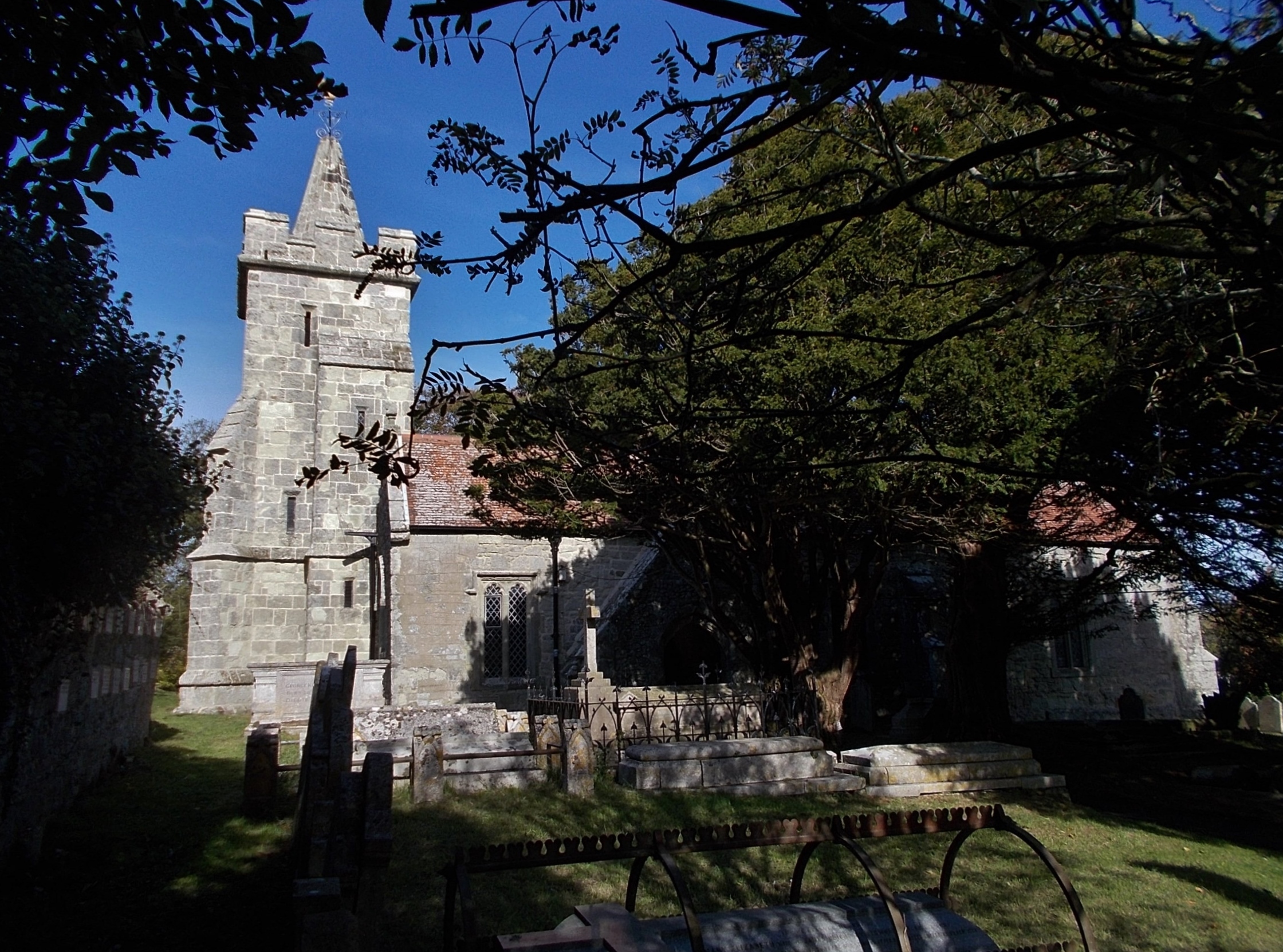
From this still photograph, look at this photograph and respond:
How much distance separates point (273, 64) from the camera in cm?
382

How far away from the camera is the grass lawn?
20.8 feet

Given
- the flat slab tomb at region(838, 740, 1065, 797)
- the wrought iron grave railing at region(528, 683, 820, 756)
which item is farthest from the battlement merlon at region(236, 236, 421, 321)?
the flat slab tomb at region(838, 740, 1065, 797)

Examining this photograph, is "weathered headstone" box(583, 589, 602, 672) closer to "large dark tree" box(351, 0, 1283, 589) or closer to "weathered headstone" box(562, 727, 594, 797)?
"weathered headstone" box(562, 727, 594, 797)

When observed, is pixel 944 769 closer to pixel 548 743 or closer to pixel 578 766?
pixel 578 766

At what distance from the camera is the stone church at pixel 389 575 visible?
20.0 metres

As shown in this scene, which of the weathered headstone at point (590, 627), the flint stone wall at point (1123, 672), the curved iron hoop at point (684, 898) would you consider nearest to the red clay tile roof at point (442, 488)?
the weathered headstone at point (590, 627)

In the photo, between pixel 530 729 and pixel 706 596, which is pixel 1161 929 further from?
pixel 706 596

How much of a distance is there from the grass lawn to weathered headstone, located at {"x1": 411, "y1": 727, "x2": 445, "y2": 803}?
0.63 feet

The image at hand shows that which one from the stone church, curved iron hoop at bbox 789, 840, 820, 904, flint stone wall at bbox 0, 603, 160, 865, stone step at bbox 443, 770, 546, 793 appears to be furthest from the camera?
the stone church

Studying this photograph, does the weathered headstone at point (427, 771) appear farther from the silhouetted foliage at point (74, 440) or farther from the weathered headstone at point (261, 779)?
the silhouetted foliage at point (74, 440)

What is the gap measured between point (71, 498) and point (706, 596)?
32.2ft

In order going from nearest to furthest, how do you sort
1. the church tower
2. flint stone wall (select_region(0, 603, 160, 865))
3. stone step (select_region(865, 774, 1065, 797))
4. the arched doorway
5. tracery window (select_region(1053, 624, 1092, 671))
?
flint stone wall (select_region(0, 603, 160, 865)) < stone step (select_region(865, 774, 1065, 797)) < the church tower < the arched doorway < tracery window (select_region(1053, 624, 1092, 671))

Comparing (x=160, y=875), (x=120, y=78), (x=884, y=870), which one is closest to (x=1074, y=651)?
(x=884, y=870)

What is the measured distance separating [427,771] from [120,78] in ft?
25.2
